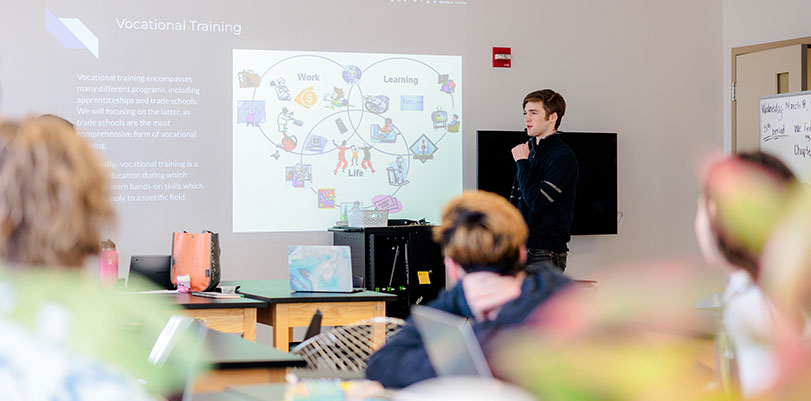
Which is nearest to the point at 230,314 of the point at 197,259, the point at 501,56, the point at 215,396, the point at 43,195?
the point at 197,259

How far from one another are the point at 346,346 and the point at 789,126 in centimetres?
410

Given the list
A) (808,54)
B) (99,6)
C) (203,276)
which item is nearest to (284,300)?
(203,276)

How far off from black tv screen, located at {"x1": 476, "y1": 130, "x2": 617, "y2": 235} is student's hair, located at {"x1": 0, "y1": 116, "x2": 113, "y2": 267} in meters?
5.08

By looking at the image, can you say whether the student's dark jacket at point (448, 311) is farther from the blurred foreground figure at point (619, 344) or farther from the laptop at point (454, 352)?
the blurred foreground figure at point (619, 344)

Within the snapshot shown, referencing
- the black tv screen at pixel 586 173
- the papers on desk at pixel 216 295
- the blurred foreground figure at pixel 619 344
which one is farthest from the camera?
the black tv screen at pixel 586 173

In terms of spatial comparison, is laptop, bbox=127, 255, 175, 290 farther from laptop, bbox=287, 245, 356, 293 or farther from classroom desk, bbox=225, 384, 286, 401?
classroom desk, bbox=225, 384, 286, 401

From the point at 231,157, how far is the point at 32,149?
4.85m

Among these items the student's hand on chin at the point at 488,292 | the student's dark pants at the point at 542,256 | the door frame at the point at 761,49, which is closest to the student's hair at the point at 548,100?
the student's dark pants at the point at 542,256

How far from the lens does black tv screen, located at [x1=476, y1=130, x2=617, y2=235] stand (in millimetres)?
6004

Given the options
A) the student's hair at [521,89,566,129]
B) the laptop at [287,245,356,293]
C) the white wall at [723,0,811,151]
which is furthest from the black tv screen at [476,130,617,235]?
the laptop at [287,245,356,293]

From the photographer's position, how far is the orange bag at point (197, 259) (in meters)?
4.23

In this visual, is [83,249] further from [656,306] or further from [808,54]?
[808,54]

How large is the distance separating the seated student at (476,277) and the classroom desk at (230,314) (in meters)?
1.97

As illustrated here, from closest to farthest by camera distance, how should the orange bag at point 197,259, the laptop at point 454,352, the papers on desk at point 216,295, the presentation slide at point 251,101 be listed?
the laptop at point 454,352 < the papers on desk at point 216,295 < the orange bag at point 197,259 < the presentation slide at point 251,101
